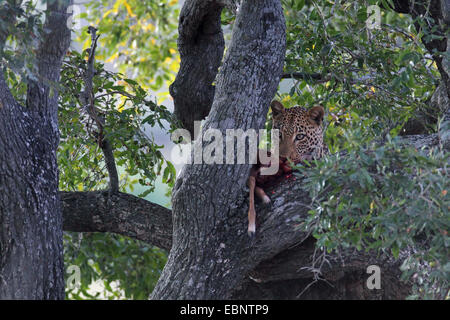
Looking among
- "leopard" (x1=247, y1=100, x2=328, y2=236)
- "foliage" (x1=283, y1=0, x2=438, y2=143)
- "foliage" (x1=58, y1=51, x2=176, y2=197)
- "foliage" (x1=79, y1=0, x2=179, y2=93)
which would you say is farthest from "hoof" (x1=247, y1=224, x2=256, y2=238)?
"foliage" (x1=79, y1=0, x2=179, y2=93)

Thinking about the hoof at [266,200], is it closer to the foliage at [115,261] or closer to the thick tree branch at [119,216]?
the thick tree branch at [119,216]

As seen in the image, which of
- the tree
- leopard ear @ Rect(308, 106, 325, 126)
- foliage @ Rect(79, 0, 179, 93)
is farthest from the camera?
foliage @ Rect(79, 0, 179, 93)

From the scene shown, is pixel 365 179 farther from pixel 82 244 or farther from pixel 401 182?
pixel 82 244

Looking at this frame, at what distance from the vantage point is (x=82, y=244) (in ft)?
19.1

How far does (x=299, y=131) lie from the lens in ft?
16.5

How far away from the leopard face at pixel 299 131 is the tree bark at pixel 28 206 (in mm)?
1649

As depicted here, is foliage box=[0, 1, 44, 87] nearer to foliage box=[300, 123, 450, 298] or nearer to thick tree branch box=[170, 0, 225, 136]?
foliage box=[300, 123, 450, 298]

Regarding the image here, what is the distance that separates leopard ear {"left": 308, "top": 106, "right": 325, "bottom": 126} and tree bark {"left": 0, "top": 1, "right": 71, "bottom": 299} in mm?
1866

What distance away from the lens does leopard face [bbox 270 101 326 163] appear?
16.4ft

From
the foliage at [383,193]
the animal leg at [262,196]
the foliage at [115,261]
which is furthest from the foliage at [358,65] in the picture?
the foliage at [115,261]

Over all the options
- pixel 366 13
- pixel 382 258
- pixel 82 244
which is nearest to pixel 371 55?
pixel 366 13

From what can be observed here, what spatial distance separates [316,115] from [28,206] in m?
→ 2.18

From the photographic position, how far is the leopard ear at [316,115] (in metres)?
5.09

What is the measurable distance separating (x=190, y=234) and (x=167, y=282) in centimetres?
30
